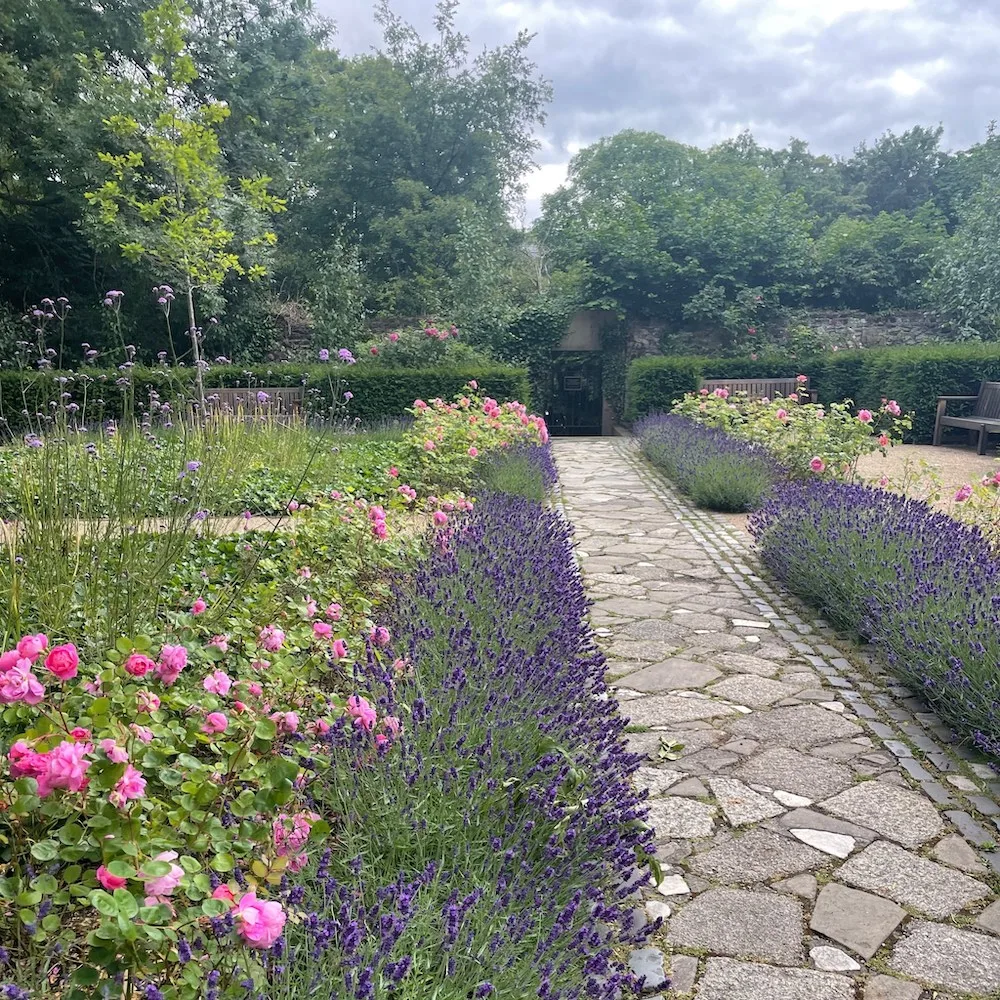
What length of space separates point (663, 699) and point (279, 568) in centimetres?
174

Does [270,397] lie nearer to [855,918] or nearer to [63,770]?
[855,918]

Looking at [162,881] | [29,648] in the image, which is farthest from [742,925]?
[29,648]

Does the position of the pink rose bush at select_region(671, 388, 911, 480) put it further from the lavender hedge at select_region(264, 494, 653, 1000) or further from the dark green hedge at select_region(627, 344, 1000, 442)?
the lavender hedge at select_region(264, 494, 653, 1000)

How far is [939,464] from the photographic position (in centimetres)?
1036

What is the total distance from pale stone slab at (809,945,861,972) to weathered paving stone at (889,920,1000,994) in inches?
3.7

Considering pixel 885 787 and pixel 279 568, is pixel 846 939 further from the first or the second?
pixel 279 568

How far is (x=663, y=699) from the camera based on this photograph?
342cm

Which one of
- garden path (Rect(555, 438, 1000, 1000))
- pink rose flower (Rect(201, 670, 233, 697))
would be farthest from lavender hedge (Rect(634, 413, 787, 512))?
pink rose flower (Rect(201, 670, 233, 697))

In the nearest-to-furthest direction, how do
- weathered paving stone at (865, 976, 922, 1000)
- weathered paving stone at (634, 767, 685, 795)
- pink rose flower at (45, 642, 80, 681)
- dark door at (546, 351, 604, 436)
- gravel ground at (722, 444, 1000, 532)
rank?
pink rose flower at (45, 642, 80, 681) → weathered paving stone at (865, 976, 922, 1000) → weathered paving stone at (634, 767, 685, 795) → gravel ground at (722, 444, 1000, 532) → dark door at (546, 351, 604, 436)

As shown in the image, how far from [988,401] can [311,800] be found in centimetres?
1331

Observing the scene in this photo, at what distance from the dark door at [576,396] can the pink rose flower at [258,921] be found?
54.3 ft

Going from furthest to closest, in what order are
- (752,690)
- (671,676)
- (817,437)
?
(817,437) → (671,676) → (752,690)

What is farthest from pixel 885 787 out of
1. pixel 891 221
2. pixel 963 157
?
pixel 963 157

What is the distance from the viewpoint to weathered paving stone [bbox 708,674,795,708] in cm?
343
